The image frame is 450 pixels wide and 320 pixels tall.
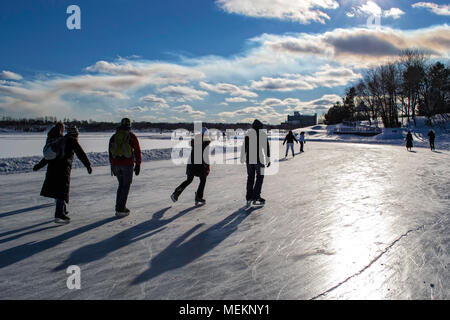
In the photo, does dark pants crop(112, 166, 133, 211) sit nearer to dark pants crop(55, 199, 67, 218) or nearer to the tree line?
dark pants crop(55, 199, 67, 218)

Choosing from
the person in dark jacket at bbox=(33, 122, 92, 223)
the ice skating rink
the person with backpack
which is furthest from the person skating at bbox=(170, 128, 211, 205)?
the person in dark jacket at bbox=(33, 122, 92, 223)

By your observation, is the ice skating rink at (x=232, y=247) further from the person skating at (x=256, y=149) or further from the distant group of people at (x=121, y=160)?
the person skating at (x=256, y=149)

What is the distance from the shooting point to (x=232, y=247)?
146 inches

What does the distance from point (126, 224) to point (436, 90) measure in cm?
6110

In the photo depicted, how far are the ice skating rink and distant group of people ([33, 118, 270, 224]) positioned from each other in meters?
0.35

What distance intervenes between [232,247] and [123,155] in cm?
238

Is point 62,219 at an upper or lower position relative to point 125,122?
lower

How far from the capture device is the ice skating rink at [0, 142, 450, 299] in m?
2.71

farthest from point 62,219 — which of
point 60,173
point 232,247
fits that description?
point 232,247

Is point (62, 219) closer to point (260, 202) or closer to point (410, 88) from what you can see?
point (260, 202)

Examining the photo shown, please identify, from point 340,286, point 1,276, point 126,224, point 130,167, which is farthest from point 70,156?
point 340,286

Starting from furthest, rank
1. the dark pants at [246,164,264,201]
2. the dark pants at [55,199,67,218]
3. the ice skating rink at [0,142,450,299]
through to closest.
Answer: the dark pants at [246,164,264,201], the dark pants at [55,199,67,218], the ice skating rink at [0,142,450,299]
